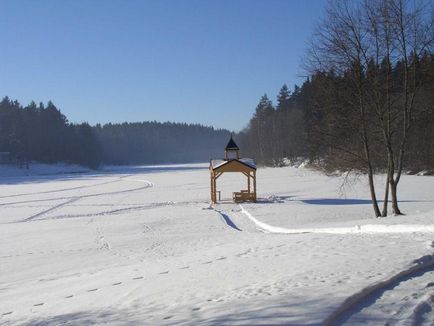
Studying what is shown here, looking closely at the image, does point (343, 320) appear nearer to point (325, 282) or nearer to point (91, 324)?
point (325, 282)

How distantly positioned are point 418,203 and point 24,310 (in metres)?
23.4

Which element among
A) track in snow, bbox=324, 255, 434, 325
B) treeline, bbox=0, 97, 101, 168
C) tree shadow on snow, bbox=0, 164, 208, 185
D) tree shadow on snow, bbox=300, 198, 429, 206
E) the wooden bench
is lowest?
tree shadow on snow, bbox=300, 198, 429, 206

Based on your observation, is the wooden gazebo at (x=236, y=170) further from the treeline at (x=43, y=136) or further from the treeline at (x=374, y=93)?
the treeline at (x=43, y=136)

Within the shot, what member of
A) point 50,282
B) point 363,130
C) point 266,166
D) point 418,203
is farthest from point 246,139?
point 50,282

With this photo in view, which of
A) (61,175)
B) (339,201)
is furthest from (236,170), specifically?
(61,175)

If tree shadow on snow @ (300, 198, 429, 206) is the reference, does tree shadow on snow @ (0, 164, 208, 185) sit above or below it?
above

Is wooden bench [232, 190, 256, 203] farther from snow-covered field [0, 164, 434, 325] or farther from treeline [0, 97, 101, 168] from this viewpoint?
treeline [0, 97, 101, 168]

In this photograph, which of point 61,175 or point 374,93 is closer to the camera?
point 374,93

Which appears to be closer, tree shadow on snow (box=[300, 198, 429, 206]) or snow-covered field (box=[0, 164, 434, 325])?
snow-covered field (box=[0, 164, 434, 325])

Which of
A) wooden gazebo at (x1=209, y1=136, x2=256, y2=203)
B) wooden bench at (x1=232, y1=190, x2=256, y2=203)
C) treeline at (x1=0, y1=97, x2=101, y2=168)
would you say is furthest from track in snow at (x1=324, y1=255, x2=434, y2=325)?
treeline at (x1=0, y1=97, x2=101, y2=168)

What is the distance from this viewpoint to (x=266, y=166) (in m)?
89.4

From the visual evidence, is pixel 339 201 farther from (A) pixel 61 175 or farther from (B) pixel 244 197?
(A) pixel 61 175

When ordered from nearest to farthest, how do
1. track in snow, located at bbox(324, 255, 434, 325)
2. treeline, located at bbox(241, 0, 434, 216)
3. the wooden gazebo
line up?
track in snow, located at bbox(324, 255, 434, 325), treeline, located at bbox(241, 0, 434, 216), the wooden gazebo

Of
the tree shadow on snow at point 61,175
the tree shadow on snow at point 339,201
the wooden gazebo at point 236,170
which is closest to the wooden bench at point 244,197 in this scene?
the wooden gazebo at point 236,170
